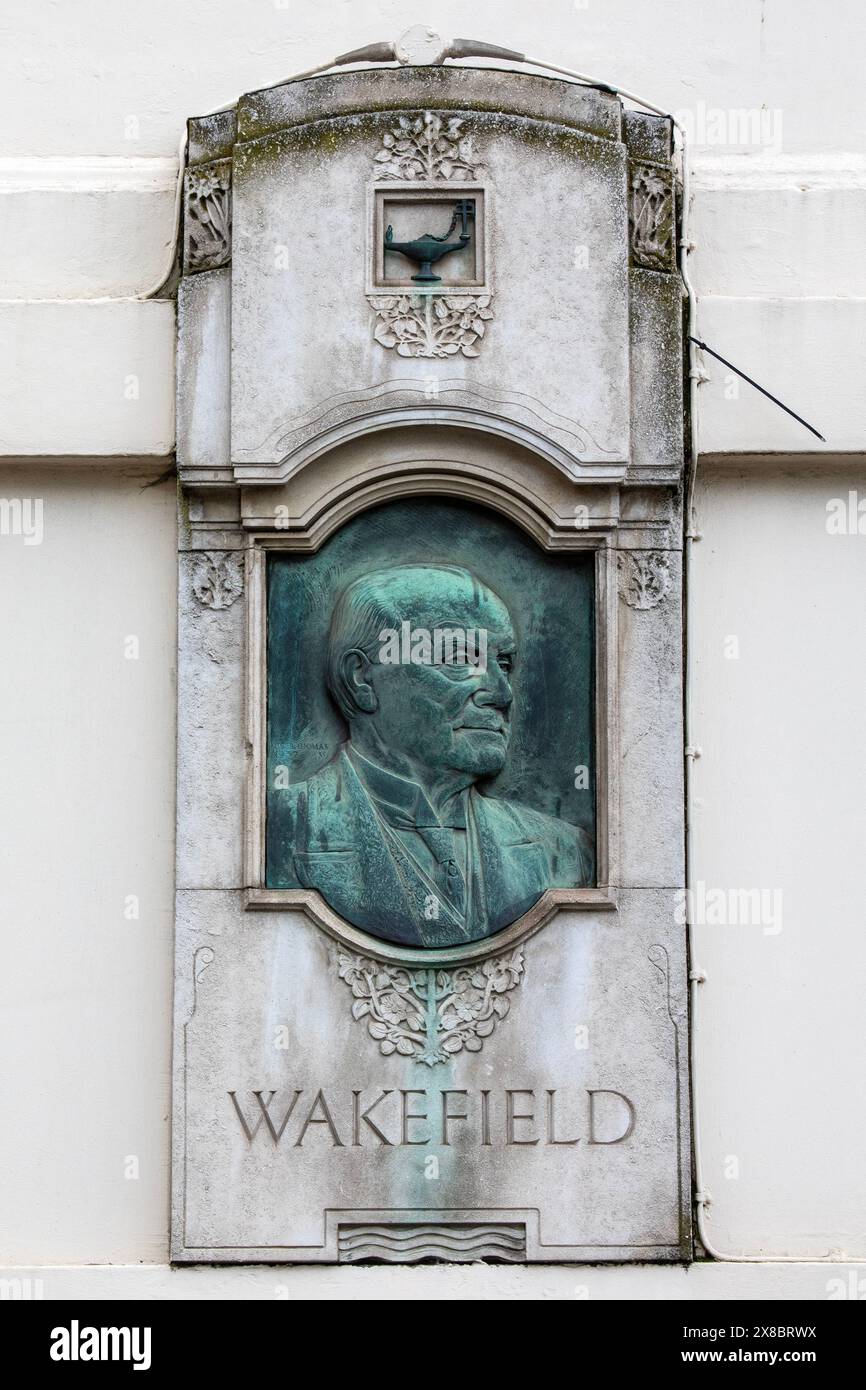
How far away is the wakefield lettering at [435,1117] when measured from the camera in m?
9.12

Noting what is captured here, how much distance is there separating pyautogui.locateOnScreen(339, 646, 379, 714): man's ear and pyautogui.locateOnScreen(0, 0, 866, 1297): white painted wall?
80cm

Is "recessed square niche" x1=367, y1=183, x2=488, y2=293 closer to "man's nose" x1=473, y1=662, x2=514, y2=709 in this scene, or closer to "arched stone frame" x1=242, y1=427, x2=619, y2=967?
"arched stone frame" x1=242, y1=427, x2=619, y2=967

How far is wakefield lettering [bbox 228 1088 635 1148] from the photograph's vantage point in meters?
9.12

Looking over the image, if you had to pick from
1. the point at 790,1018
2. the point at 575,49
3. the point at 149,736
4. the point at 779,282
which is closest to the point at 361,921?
the point at 149,736

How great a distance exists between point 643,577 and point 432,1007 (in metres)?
1.87

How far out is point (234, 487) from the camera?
939 cm

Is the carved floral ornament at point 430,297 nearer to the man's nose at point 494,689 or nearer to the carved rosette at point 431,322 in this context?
the carved rosette at point 431,322

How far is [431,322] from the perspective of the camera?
9.41 meters

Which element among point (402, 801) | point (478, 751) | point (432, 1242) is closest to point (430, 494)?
point (478, 751)

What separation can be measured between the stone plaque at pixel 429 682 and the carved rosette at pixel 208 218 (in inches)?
0.5

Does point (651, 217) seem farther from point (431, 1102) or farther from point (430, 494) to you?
point (431, 1102)

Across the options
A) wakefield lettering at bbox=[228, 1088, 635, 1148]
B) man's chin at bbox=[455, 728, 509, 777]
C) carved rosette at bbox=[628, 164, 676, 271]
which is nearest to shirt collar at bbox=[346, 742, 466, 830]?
man's chin at bbox=[455, 728, 509, 777]

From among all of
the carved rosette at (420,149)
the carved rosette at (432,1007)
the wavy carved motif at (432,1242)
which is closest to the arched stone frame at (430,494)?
A: the carved rosette at (432,1007)
